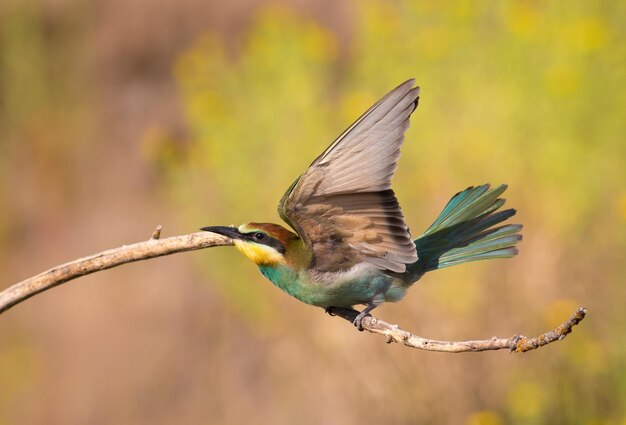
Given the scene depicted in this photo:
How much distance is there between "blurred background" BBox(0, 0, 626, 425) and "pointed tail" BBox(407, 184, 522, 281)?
1.14m

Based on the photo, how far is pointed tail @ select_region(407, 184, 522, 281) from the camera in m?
2.39

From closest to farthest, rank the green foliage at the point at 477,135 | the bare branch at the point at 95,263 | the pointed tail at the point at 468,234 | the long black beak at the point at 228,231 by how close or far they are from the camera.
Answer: the bare branch at the point at 95,263 < the long black beak at the point at 228,231 < the pointed tail at the point at 468,234 < the green foliage at the point at 477,135

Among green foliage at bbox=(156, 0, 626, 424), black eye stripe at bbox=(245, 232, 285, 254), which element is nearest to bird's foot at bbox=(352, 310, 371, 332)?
black eye stripe at bbox=(245, 232, 285, 254)

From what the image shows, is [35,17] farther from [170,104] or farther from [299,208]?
[299,208]

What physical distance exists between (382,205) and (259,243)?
26 centimetres

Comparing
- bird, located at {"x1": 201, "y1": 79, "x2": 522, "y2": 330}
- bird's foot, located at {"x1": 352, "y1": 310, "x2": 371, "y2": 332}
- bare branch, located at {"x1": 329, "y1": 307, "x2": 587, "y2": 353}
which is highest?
bird, located at {"x1": 201, "y1": 79, "x2": 522, "y2": 330}

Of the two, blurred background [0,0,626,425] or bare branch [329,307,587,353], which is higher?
blurred background [0,0,626,425]

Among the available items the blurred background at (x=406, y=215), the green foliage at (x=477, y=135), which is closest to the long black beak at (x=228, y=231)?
the blurred background at (x=406, y=215)

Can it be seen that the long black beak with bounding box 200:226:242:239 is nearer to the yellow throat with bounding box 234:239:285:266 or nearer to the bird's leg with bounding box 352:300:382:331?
the yellow throat with bounding box 234:239:285:266

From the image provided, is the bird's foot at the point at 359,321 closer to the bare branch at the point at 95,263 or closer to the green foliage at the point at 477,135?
the bare branch at the point at 95,263

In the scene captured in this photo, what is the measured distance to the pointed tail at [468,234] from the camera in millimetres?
2395

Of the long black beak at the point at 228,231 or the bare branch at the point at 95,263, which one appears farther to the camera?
the long black beak at the point at 228,231

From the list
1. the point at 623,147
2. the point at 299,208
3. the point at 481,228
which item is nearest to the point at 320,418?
the point at 623,147

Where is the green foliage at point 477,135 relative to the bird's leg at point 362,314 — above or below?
above
